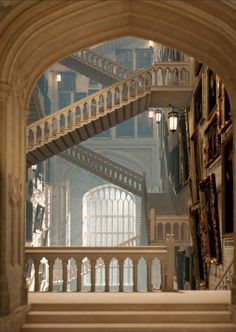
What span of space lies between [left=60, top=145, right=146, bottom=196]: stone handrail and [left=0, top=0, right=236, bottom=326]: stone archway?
1825 cm

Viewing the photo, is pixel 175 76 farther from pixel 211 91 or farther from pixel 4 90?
pixel 4 90

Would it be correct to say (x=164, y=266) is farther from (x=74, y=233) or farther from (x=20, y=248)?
(x=74, y=233)

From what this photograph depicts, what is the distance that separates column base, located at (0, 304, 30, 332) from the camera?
7.91 m

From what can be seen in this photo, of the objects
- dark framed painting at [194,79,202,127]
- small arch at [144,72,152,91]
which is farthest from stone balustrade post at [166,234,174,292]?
small arch at [144,72,152,91]

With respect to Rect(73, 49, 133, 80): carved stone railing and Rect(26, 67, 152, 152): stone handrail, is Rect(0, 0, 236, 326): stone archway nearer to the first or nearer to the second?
Rect(26, 67, 152, 152): stone handrail

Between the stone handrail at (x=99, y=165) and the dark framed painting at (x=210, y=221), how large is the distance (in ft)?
45.6

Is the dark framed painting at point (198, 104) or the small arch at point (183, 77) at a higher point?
the small arch at point (183, 77)

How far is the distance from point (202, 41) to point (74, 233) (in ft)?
91.3

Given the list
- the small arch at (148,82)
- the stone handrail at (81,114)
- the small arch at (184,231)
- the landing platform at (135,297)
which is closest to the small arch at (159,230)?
the small arch at (184,231)

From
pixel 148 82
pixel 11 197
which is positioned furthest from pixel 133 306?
pixel 148 82

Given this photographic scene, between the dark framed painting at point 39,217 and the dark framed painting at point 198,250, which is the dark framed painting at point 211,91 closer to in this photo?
the dark framed painting at point 198,250

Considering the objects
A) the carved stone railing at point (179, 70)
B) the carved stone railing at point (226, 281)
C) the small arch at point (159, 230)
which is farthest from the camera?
the small arch at point (159, 230)

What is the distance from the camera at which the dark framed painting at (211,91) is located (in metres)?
13.8

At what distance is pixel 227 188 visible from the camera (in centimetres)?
1177
